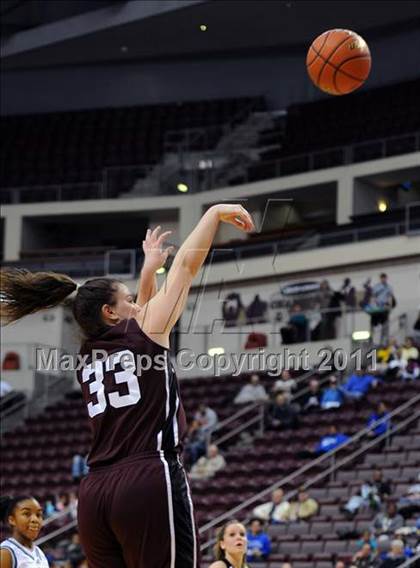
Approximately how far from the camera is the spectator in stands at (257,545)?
615 inches

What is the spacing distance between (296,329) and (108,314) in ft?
62.6

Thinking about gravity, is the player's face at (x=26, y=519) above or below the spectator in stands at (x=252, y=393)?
below

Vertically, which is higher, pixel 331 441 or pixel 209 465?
pixel 331 441

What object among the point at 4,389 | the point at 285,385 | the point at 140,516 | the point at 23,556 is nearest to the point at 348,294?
the point at 285,385

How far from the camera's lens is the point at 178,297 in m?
4.50

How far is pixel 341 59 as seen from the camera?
379 inches

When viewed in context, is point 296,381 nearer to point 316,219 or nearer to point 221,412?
point 221,412

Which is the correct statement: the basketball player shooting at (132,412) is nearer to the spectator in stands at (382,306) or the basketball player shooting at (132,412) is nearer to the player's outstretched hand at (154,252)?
the player's outstretched hand at (154,252)

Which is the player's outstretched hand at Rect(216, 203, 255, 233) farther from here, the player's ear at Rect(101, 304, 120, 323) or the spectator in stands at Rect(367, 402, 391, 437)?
the spectator in stands at Rect(367, 402, 391, 437)

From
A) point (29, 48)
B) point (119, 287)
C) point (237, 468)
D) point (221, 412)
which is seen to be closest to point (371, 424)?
point (237, 468)

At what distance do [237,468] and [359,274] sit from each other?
270 inches

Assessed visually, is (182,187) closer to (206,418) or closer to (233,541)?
(206,418)

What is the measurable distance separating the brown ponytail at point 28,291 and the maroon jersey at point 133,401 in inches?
9.9

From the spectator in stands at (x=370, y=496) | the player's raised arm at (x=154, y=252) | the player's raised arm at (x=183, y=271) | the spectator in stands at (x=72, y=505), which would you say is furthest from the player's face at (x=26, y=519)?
the spectator in stands at (x=72, y=505)
